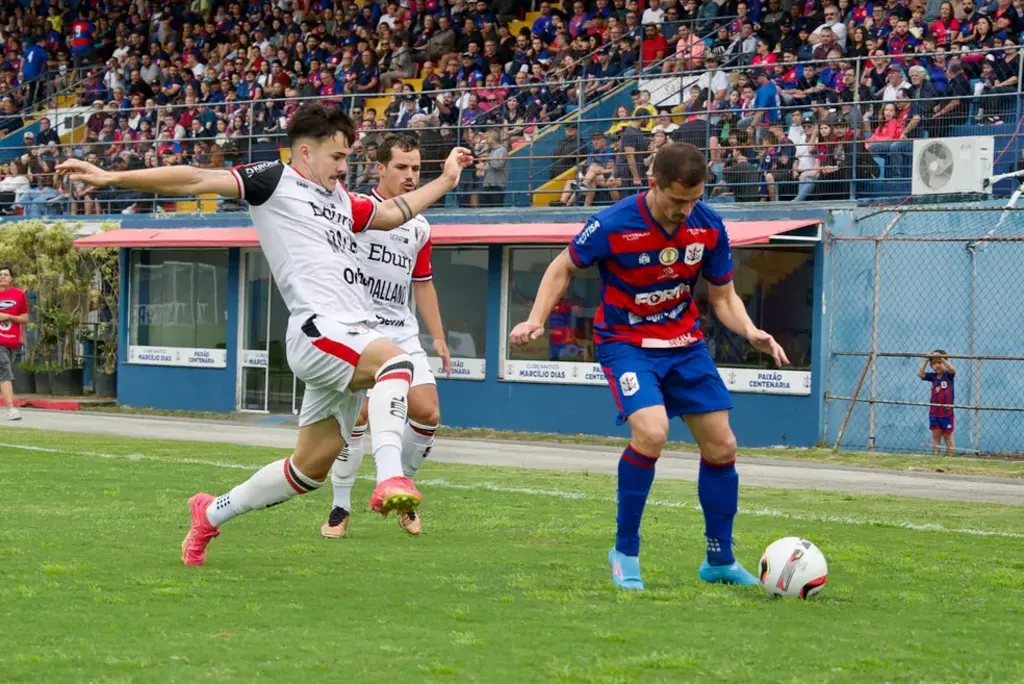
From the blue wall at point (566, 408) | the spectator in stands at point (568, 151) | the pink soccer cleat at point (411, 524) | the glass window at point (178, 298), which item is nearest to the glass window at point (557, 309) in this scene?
the blue wall at point (566, 408)

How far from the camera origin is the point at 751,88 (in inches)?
874

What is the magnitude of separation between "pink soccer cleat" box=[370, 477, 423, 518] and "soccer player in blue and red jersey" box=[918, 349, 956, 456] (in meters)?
14.6

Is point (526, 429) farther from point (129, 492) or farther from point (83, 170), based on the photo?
point (83, 170)

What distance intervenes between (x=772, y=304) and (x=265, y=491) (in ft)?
49.2

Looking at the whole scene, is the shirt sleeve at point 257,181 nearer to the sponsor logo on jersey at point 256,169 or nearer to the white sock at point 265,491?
the sponsor logo on jersey at point 256,169

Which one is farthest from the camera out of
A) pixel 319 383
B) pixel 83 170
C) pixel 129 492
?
pixel 129 492

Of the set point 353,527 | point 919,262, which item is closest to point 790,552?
point 353,527

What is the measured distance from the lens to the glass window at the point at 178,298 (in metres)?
28.2

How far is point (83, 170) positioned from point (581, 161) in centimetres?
1744

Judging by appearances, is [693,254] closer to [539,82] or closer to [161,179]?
[161,179]

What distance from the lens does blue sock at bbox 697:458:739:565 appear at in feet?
23.9

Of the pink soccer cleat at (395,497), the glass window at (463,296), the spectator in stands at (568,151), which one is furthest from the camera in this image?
the glass window at (463,296)

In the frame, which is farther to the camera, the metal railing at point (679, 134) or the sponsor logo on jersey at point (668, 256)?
the metal railing at point (679, 134)

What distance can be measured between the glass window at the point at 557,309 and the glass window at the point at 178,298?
6.31m
